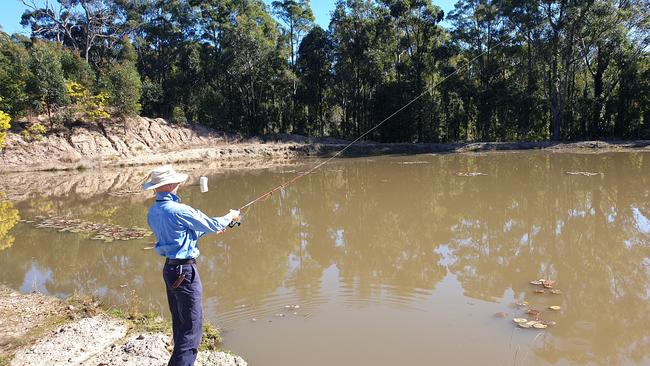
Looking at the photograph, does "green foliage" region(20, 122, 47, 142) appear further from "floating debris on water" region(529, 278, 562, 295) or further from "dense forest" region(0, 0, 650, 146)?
"floating debris on water" region(529, 278, 562, 295)

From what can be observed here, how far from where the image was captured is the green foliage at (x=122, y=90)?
2797 centimetres

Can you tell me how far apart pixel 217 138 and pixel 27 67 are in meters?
11.6

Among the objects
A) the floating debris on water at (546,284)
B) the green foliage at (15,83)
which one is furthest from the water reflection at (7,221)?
the green foliage at (15,83)

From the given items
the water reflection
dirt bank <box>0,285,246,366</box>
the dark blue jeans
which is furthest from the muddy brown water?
the dark blue jeans

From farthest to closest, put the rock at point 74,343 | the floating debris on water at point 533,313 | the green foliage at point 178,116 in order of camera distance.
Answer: the green foliage at point 178,116
the floating debris on water at point 533,313
the rock at point 74,343

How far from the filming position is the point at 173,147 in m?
30.0

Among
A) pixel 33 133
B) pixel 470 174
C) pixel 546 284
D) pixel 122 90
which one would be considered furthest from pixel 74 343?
pixel 122 90

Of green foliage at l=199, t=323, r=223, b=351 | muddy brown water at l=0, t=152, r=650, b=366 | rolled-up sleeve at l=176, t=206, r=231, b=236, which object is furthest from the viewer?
muddy brown water at l=0, t=152, r=650, b=366

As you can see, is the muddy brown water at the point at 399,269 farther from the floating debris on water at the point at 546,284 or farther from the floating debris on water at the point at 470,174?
the floating debris on water at the point at 470,174

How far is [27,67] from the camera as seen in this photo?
82.7ft

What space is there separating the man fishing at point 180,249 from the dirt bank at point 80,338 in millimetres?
555

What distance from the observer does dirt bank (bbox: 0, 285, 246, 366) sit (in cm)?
405

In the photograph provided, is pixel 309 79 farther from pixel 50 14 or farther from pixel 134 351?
pixel 134 351

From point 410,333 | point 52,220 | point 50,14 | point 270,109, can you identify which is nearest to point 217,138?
point 270,109
